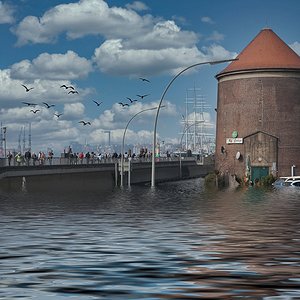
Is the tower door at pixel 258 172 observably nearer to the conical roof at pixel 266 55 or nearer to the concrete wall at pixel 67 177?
the conical roof at pixel 266 55

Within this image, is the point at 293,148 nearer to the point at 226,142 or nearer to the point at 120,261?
the point at 226,142

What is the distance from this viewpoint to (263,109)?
252 ft

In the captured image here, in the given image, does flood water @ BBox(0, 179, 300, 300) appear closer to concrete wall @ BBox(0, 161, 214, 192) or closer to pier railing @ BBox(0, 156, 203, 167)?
concrete wall @ BBox(0, 161, 214, 192)

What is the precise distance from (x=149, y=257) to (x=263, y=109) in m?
64.6

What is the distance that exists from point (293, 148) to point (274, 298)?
69.9 meters

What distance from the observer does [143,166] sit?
81.6 m

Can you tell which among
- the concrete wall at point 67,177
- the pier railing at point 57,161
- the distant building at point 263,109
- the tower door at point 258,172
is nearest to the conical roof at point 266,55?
the distant building at point 263,109

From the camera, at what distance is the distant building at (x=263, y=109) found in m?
76.2

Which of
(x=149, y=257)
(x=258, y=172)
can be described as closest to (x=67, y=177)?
(x=258, y=172)

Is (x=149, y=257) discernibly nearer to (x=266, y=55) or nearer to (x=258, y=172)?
(x=258, y=172)

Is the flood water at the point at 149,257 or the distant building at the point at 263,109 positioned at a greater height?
the distant building at the point at 263,109

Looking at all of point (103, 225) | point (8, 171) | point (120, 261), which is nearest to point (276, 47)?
point (8, 171)

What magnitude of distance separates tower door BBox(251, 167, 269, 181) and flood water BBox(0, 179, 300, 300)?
177 ft

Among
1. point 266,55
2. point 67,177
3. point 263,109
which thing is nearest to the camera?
point 67,177
